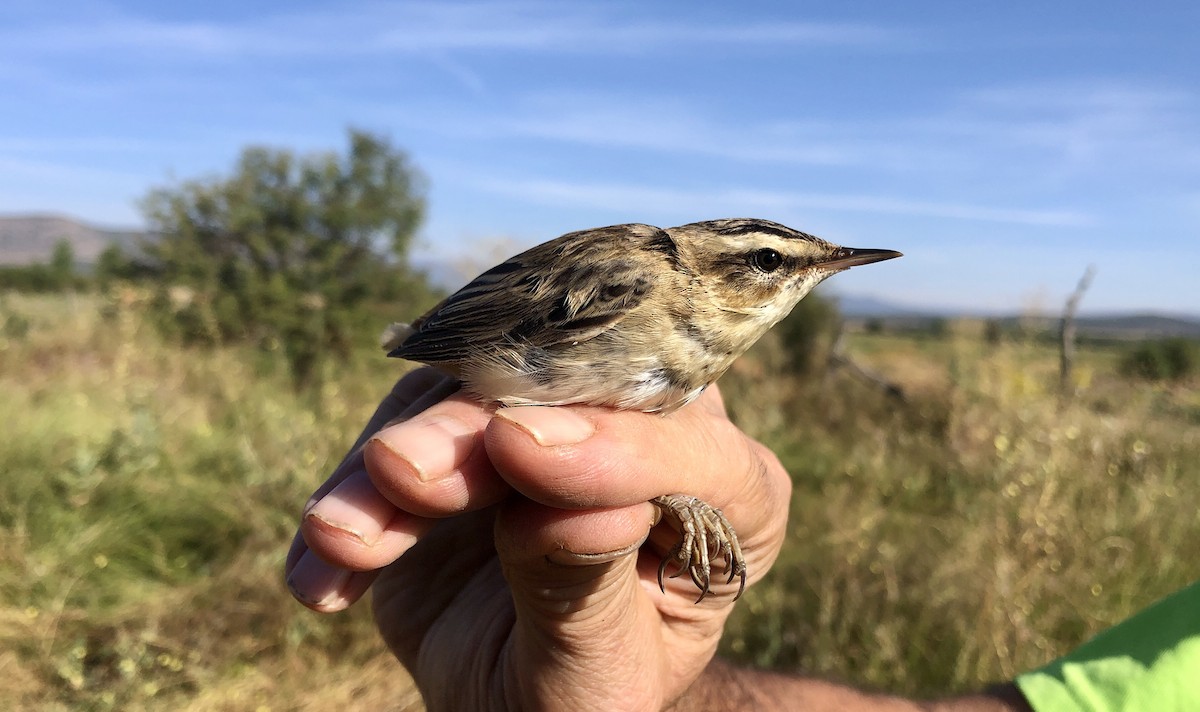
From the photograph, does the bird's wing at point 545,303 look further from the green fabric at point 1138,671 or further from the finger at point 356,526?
the green fabric at point 1138,671

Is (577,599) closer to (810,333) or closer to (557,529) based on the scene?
(557,529)

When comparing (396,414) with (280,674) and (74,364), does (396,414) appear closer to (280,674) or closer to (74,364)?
(280,674)

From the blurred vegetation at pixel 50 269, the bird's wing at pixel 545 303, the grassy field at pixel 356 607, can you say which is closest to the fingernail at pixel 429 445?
the bird's wing at pixel 545 303

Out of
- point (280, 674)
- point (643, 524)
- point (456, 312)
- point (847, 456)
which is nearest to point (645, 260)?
point (456, 312)

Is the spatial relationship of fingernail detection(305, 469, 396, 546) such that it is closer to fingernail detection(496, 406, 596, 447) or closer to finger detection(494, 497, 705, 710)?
finger detection(494, 497, 705, 710)

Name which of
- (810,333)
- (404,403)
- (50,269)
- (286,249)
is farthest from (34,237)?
(404,403)

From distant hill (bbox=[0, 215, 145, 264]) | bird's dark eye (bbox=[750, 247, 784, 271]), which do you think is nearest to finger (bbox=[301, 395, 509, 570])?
bird's dark eye (bbox=[750, 247, 784, 271])
